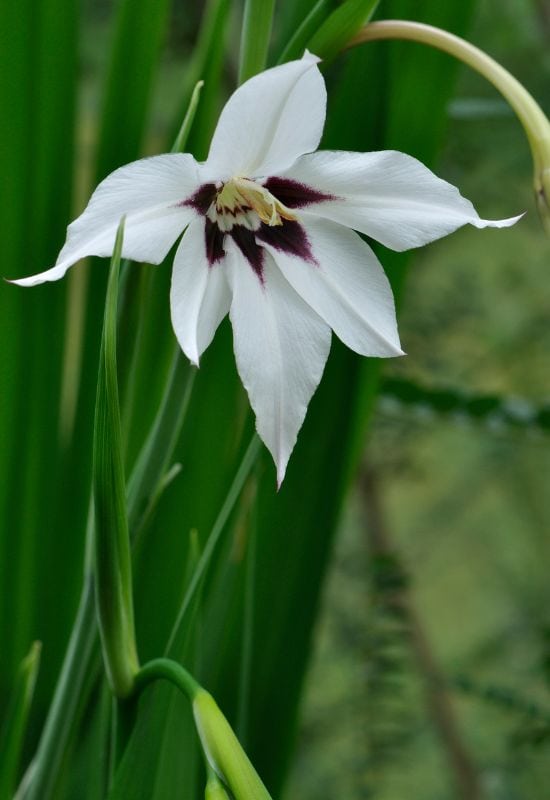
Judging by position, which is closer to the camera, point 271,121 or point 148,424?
point 271,121

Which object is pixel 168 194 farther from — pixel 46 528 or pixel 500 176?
pixel 500 176

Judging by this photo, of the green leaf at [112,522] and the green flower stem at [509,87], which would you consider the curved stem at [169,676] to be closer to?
the green leaf at [112,522]

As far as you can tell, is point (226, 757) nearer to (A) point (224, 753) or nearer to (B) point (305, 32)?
(A) point (224, 753)

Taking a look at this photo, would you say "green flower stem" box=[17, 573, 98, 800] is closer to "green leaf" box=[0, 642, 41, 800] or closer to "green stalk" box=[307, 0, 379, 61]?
"green leaf" box=[0, 642, 41, 800]

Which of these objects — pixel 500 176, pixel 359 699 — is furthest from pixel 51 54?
pixel 500 176

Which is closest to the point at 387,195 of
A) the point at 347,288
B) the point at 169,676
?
the point at 347,288

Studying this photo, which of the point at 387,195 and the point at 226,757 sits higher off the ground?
the point at 387,195

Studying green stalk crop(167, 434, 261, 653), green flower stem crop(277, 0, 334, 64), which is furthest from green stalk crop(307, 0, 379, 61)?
green stalk crop(167, 434, 261, 653)
